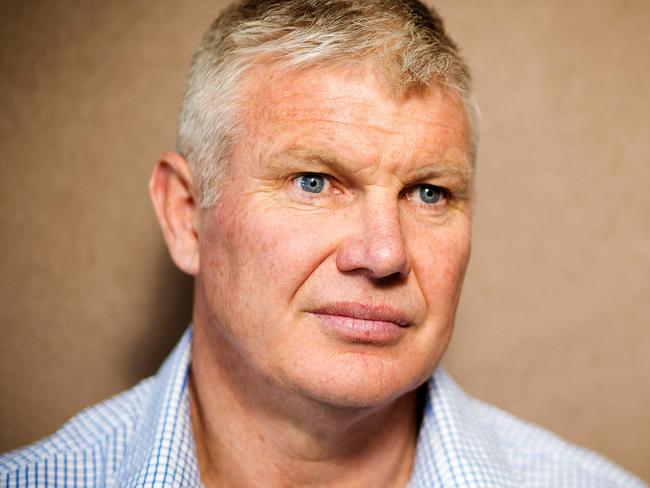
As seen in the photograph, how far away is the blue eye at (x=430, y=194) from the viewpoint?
172 centimetres

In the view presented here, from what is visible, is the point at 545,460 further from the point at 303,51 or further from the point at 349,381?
the point at 303,51

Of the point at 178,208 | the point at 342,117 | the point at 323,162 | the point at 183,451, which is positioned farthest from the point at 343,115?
the point at 183,451

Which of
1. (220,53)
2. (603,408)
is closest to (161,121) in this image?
(220,53)

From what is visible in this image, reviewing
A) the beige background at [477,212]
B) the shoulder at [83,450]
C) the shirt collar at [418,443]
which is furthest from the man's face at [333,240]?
the beige background at [477,212]

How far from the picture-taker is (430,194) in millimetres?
1731

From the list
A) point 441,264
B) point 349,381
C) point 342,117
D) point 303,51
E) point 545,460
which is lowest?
point 545,460

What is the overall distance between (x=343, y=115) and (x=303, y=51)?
19 cm

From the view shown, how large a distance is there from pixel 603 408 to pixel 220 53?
181 cm

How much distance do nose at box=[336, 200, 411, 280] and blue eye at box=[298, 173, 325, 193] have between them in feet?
0.41

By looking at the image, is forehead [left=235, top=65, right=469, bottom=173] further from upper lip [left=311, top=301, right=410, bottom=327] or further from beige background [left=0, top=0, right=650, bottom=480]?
beige background [left=0, top=0, right=650, bottom=480]

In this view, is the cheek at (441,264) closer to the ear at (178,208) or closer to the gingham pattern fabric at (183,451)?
the gingham pattern fabric at (183,451)

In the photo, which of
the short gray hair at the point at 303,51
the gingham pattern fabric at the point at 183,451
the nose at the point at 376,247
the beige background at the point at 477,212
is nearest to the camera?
→ the nose at the point at 376,247

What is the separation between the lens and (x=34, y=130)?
220 cm

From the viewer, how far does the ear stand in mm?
1814
